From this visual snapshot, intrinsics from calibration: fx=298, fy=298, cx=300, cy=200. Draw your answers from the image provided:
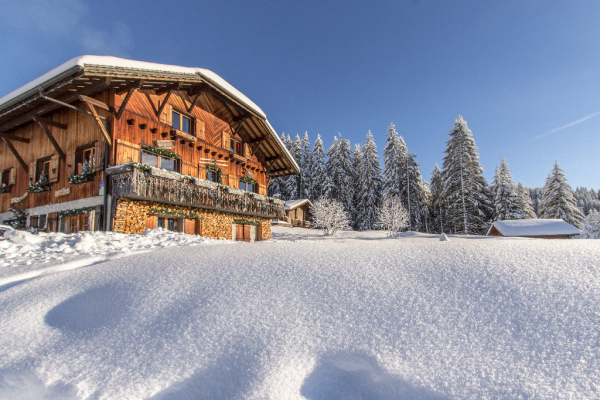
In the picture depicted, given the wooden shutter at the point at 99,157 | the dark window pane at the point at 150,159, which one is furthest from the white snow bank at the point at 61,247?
the dark window pane at the point at 150,159

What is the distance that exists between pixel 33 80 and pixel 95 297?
12.7 m

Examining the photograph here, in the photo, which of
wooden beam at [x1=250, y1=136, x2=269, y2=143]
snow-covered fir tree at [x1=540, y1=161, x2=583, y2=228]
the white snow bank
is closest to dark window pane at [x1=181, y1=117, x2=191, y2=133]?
wooden beam at [x1=250, y1=136, x2=269, y2=143]

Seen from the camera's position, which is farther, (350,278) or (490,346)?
(350,278)

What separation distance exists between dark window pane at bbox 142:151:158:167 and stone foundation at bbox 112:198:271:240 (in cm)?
197

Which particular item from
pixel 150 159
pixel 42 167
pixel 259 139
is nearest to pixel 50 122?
pixel 42 167

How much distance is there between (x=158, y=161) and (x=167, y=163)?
598mm

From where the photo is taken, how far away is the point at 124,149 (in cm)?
1280

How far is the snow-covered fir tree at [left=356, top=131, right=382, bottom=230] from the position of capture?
43500 mm

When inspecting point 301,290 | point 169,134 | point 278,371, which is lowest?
point 278,371

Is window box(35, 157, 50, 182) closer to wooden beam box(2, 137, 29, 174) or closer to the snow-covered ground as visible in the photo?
wooden beam box(2, 137, 29, 174)

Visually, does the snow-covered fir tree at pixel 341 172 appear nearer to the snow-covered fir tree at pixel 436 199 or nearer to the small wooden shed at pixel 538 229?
the snow-covered fir tree at pixel 436 199

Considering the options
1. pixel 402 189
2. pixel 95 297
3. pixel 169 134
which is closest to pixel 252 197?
pixel 169 134

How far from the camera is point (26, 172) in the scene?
15656 millimetres

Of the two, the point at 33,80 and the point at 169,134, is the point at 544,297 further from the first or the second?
the point at 33,80
